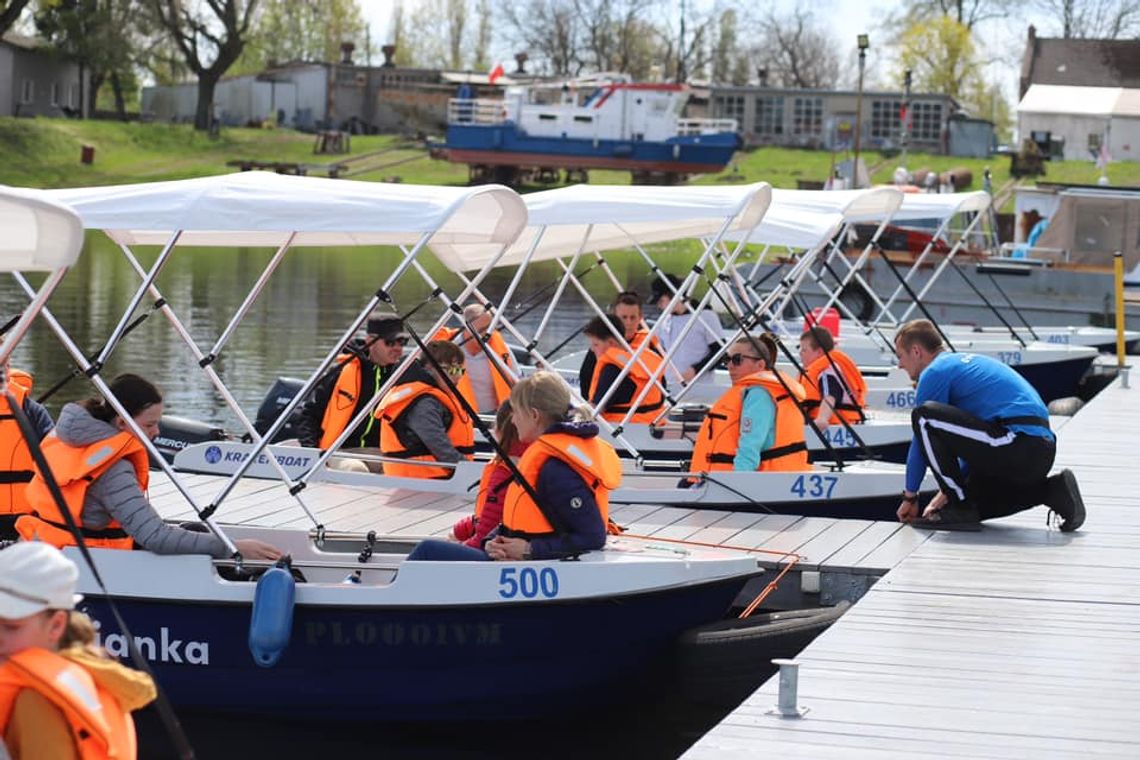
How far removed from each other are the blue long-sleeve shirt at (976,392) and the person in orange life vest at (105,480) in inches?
167

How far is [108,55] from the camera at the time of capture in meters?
69.7

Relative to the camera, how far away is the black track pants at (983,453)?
10281 mm

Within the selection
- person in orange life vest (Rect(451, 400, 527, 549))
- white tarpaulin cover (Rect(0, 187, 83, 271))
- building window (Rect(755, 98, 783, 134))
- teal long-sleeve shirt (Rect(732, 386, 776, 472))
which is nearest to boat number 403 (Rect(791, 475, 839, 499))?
teal long-sleeve shirt (Rect(732, 386, 776, 472))

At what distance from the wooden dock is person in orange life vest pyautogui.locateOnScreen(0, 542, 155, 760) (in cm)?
255

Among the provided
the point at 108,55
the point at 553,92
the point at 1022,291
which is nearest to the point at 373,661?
the point at 1022,291

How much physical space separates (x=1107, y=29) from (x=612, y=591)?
292 ft

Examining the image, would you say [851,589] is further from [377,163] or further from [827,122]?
[827,122]

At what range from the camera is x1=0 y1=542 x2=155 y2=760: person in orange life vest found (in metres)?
4.59

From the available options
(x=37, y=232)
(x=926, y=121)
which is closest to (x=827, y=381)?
(x=37, y=232)

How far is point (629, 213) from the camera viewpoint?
1227cm

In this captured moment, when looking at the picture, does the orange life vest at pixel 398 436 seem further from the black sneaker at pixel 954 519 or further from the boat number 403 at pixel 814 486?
the black sneaker at pixel 954 519

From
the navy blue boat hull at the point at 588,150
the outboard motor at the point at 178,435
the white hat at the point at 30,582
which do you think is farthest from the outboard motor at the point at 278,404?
the navy blue boat hull at the point at 588,150

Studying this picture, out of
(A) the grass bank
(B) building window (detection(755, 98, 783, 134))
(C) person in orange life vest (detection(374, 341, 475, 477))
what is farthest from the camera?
(B) building window (detection(755, 98, 783, 134))

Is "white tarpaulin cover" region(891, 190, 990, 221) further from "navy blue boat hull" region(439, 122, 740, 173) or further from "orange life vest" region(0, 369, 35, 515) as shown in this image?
"navy blue boat hull" region(439, 122, 740, 173)
